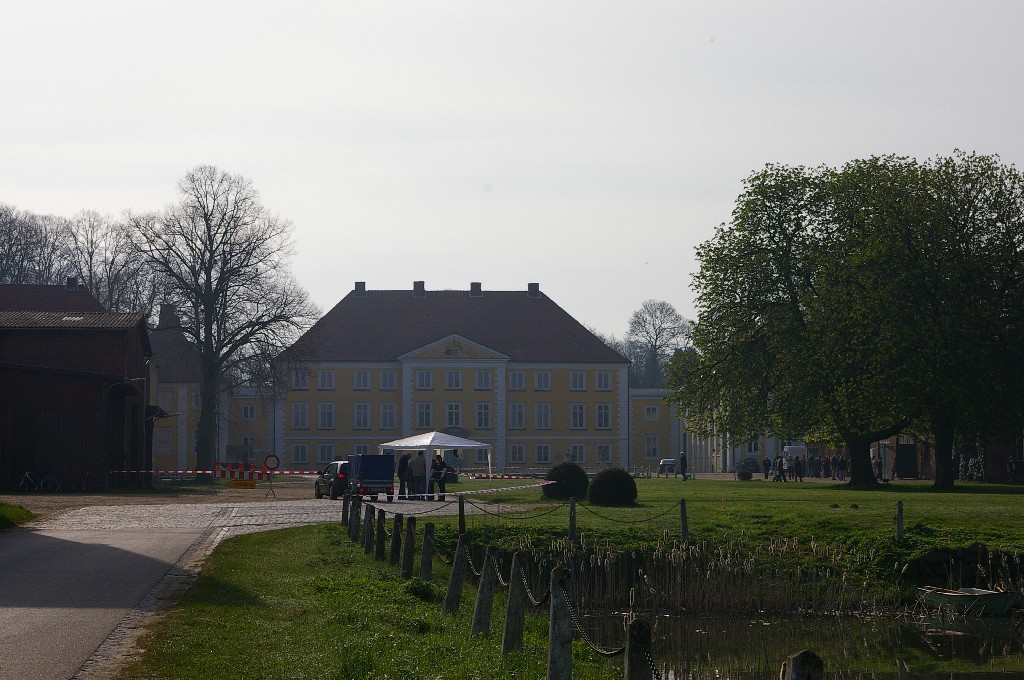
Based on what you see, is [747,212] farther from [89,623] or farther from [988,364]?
[89,623]

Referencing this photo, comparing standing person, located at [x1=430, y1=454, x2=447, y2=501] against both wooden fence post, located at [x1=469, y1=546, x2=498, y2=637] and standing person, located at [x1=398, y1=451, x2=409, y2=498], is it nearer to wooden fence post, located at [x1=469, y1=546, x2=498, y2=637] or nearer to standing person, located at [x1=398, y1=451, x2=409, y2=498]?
standing person, located at [x1=398, y1=451, x2=409, y2=498]

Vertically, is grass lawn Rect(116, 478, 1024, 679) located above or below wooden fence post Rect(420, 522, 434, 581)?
below

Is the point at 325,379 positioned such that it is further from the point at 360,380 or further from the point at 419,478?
the point at 419,478

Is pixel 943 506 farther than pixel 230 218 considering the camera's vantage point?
No

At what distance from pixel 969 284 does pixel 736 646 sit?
28.0 m

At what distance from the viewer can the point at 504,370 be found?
90.1 meters

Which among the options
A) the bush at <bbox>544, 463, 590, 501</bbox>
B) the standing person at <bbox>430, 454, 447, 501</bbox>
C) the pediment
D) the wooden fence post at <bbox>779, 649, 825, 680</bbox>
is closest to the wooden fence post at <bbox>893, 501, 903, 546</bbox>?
the bush at <bbox>544, 463, 590, 501</bbox>

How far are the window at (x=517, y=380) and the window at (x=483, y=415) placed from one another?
2.25m

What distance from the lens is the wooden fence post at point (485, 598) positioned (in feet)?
41.9

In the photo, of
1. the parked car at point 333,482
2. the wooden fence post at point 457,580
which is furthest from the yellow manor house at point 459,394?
the wooden fence post at point 457,580

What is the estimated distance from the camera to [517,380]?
9056 cm

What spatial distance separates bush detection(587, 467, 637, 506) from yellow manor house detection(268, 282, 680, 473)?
5391 cm

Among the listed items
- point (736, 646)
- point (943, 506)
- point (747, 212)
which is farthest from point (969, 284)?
point (736, 646)

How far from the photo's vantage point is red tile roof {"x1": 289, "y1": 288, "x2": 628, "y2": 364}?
9038 centimetres
